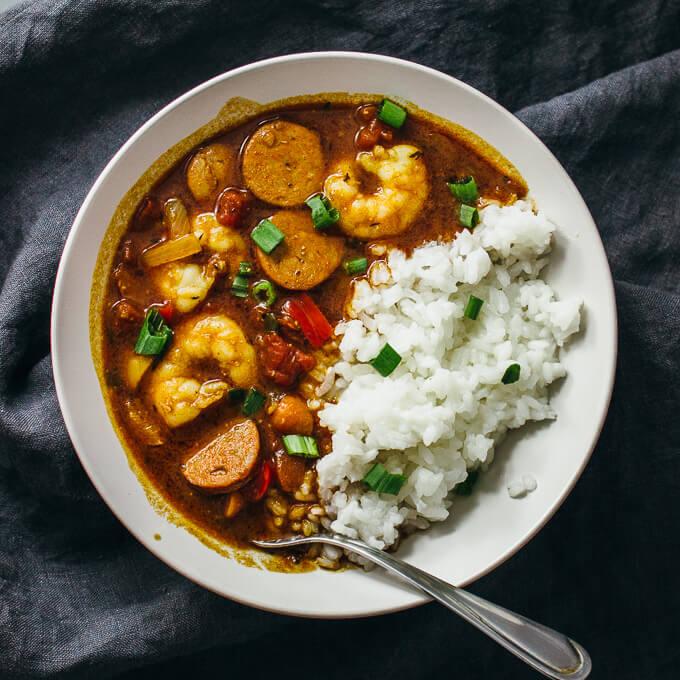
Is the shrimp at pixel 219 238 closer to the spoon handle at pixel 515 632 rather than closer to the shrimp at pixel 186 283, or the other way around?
the shrimp at pixel 186 283

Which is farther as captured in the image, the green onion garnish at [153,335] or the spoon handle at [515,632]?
the green onion garnish at [153,335]

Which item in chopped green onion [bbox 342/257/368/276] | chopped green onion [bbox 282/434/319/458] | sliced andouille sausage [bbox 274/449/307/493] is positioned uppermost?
chopped green onion [bbox 342/257/368/276]

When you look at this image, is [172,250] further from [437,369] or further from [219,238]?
Result: [437,369]

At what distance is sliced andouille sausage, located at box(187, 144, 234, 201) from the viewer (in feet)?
9.68

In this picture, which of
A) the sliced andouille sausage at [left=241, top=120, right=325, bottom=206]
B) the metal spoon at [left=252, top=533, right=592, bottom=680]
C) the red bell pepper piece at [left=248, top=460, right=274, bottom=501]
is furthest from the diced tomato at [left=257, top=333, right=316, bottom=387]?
the metal spoon at [left=252, top=533, right=592, bottom=680]

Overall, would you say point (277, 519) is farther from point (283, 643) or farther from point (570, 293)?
point (570, 293)

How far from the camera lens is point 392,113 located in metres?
2.95

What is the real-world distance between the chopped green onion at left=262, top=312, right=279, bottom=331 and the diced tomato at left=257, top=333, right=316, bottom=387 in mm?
25

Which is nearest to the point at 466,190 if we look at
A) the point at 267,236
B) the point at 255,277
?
the point at 267,236

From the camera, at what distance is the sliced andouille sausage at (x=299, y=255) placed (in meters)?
2.94

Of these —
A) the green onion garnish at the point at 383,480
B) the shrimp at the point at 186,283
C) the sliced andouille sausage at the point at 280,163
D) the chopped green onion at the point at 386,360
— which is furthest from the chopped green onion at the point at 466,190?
the green onion garnish at the point at 383,480

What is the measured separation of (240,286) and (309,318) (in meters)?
0.32

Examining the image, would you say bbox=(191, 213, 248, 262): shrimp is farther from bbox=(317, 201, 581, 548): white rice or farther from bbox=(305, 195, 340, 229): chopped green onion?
bbox=(317, 201, 581, 548): white rice

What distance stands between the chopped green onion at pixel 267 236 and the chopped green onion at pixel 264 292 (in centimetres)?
14
